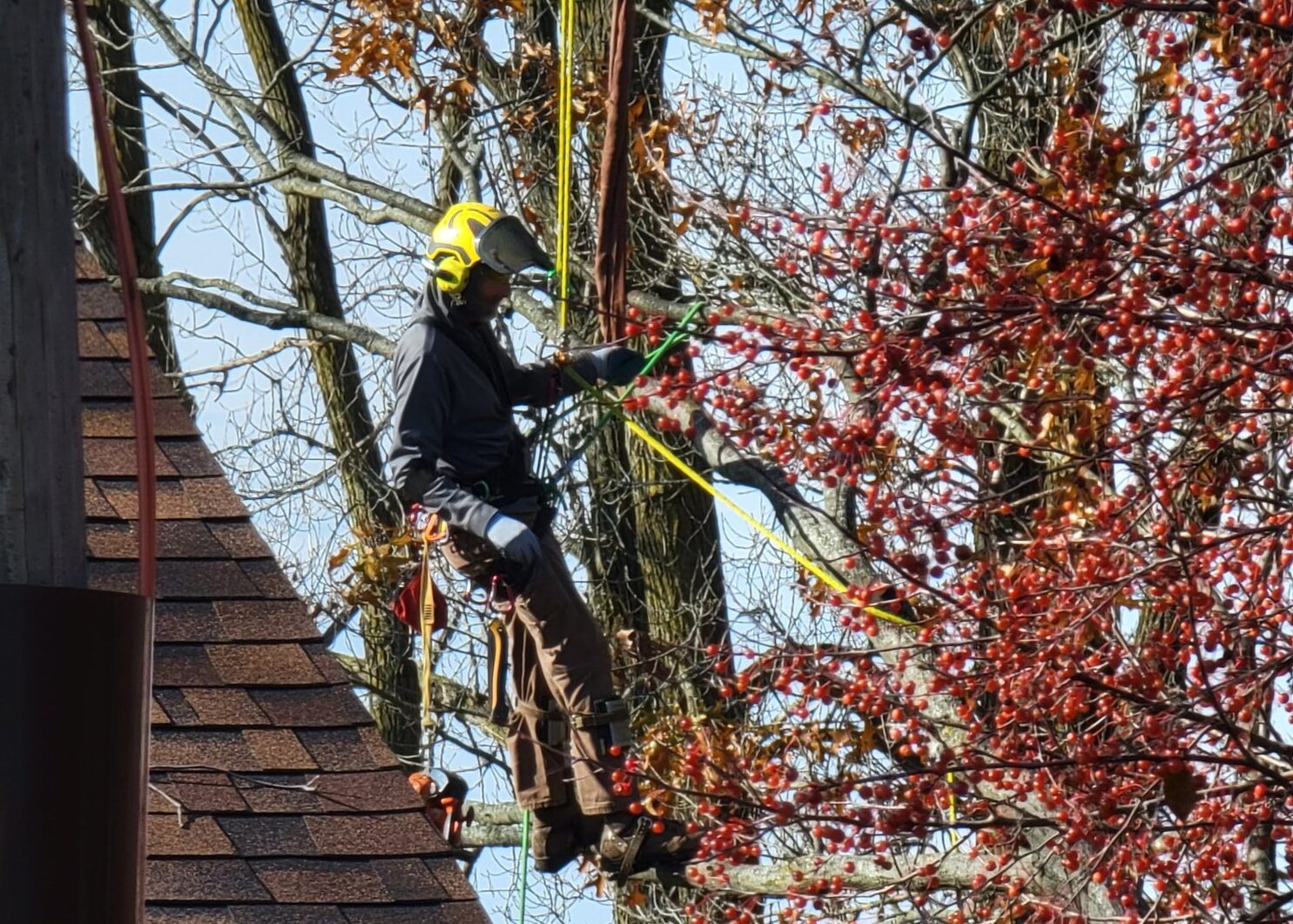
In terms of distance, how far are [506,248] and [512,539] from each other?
3.43 feet

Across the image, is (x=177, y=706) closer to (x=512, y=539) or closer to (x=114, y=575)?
(x=114, y=575)

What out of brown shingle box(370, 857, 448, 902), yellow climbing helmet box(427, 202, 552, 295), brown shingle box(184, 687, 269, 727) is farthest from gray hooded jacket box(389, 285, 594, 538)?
brown shingle box(370, 857, 448, 902)

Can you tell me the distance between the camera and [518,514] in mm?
7008

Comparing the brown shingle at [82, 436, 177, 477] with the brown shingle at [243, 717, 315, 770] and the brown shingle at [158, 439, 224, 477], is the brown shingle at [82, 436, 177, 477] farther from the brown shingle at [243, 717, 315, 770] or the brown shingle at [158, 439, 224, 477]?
the brown shingle at [243, 717, 315, 770]

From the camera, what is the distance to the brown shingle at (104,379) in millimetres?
5141

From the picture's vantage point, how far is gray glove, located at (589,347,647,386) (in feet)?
A: 23.8

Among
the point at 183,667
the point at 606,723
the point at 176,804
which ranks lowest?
the point at 176,804

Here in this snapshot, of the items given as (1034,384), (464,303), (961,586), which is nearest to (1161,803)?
(961,586)

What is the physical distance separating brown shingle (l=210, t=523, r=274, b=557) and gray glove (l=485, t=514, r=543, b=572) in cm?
154

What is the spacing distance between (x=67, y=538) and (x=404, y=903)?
2255 mm

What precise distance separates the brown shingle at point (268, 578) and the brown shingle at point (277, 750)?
1.47ft

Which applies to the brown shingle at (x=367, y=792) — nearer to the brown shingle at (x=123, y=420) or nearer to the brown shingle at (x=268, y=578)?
the brown shingle at (x=268, y=578)

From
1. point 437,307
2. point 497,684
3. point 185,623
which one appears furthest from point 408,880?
point 497,684

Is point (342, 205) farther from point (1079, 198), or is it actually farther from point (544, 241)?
point (1079, 198)
